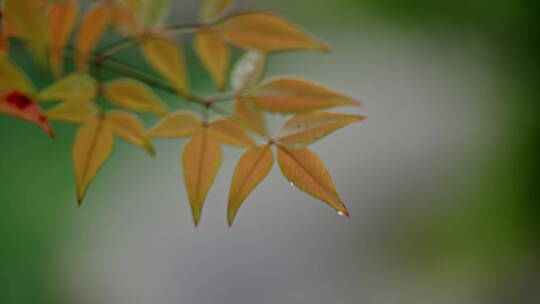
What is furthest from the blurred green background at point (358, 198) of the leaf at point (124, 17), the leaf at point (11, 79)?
the leaf at point (11, 79)

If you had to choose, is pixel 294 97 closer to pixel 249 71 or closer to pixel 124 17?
pixel 249 71

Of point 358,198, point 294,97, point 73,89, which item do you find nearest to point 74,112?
point 73,89

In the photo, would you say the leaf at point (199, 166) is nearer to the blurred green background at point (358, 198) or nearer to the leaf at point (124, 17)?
the leaf at point (124, 17)

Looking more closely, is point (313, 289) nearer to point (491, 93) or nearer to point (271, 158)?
point (491, 93)

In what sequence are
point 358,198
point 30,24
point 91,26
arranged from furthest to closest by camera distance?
point 358,198 < point 91,26 < point 30,24

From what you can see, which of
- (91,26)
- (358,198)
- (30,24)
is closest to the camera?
(30,24)

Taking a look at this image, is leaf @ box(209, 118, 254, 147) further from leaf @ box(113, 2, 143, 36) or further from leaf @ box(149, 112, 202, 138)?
leaf @ box(113, 2, 143, 36)

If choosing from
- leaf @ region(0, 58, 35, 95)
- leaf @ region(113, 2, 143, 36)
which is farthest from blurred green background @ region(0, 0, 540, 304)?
leaf @ region(0, 58, 35, 95)
